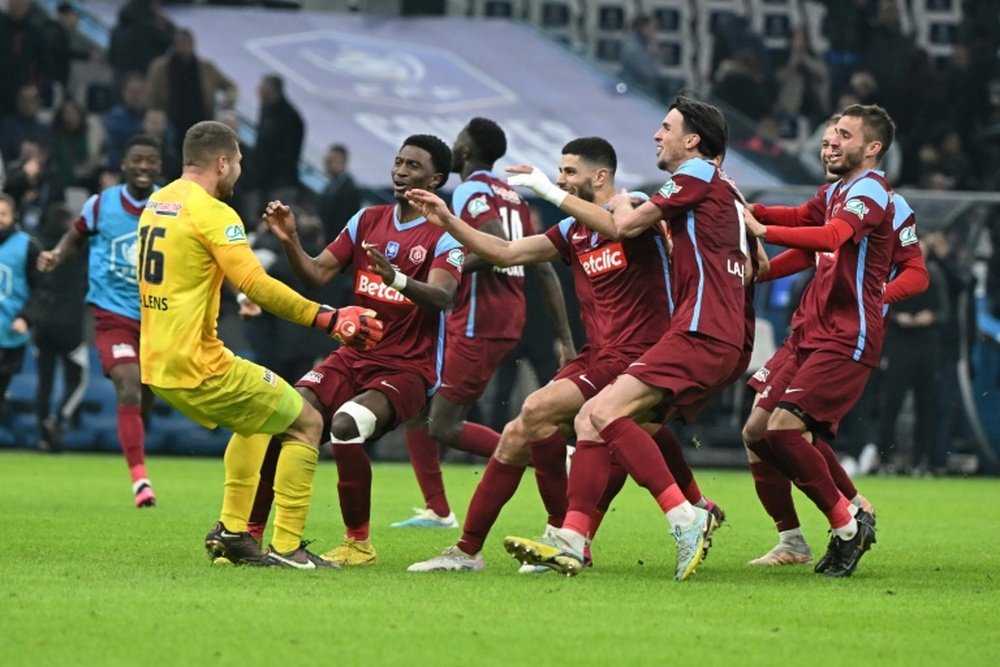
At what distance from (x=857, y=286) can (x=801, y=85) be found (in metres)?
18.1

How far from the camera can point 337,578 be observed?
8672 millimetres

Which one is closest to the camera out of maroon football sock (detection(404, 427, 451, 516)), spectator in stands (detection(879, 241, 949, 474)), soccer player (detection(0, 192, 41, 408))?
maroon football sock (detection(404, 427, 451, 516))

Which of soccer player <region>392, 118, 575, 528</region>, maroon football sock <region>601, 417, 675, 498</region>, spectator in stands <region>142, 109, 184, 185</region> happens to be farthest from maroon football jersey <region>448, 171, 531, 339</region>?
spectator in stands <region>142, 109, 184, 185</region>

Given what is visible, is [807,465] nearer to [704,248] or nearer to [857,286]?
[857,286]

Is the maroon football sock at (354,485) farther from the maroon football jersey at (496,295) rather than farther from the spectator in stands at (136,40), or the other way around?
the spectator in stands at (136,40)

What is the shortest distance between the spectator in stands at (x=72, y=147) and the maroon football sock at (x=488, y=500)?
40.2ft

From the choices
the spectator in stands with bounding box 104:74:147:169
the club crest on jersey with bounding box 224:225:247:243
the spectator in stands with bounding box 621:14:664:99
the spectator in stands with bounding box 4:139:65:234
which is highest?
the club crest on jersey with bounding box 224:225:247:243

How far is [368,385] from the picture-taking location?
958 cm

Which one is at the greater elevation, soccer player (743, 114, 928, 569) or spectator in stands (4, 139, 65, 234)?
soccer player (743, 114, 928, 569)

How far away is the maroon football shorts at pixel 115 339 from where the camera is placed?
13.3 m

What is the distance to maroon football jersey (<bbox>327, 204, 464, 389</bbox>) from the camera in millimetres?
9734

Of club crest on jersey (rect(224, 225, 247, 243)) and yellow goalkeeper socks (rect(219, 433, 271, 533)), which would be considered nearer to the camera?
club crest on jersey (rect(224, 225, 247, 243))

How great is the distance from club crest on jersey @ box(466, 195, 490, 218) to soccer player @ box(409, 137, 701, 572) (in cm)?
231

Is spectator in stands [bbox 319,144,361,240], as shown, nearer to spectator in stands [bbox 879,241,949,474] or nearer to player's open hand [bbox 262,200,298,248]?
spectator in stands [bbox 879,241,949,474]
